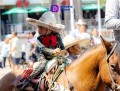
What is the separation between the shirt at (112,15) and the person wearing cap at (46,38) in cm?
122

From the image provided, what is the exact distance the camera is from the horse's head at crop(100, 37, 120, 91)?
222 inches

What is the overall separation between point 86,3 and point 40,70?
40.4 m

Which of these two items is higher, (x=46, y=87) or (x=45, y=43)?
(x=45, y=43)

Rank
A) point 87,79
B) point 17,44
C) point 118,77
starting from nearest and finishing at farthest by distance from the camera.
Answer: point 118,77 < point 87,79 < point 17,44

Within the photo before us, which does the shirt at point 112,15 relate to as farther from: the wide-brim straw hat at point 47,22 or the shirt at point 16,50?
the shirt at point 16,50

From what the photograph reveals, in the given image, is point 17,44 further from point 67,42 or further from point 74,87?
point 74,87

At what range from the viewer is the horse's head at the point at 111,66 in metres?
5.65

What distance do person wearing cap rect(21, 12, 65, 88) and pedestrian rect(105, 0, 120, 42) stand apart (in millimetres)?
1209

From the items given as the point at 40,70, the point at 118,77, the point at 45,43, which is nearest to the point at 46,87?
the point at 40,70

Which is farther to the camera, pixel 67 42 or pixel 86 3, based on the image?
pixel 86 3

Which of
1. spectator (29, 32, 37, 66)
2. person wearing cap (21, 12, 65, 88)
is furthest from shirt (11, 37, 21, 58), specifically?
person wearing cap (21, 12, 65, 88)

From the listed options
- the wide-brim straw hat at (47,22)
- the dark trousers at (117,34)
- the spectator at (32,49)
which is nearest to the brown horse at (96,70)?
the dark trousers at (117,34)

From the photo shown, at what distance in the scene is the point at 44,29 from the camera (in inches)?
274

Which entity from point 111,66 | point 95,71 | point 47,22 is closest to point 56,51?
point 47,22
